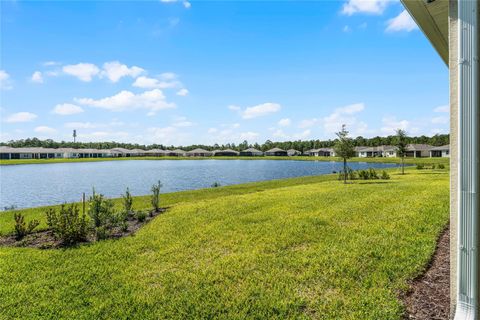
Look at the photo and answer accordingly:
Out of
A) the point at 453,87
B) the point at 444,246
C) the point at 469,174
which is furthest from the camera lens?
the point at 444,246

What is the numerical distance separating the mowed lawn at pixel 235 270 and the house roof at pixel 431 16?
156 inches

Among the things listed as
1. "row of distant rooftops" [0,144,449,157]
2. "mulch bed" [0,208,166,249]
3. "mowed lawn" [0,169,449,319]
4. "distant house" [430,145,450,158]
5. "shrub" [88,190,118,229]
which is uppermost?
"row of distant rooftops" [0,144,449,157]

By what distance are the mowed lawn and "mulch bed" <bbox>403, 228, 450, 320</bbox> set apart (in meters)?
0.14

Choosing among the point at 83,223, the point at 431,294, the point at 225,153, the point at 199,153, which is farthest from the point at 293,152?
the point at 431,294

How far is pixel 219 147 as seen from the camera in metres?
158

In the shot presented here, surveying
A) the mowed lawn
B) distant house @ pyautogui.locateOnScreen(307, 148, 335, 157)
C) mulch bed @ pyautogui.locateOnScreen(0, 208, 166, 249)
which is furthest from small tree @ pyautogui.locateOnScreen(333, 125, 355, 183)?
distant house @ pyautogui.locateOnScreen(307, 148, 335, 157)

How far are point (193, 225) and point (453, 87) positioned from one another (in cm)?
740

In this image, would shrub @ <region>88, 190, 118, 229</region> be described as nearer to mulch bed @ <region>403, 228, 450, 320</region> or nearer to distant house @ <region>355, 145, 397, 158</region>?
mulch bed @ <region>403, 228, 450, 320</region>

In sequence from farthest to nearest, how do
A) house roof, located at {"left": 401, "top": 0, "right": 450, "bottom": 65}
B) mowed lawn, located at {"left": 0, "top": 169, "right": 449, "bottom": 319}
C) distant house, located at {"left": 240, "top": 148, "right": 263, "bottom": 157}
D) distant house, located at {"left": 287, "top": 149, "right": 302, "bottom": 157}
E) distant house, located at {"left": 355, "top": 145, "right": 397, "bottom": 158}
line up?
distant house, located at {"left": 240, "top": 148, "right": 263, "bottom": 157}, distant house, located at {"left": 287, "top": 149, "right": 302, "bottom": 157}, distant house, located at {"left": 355, "top": 145, "right": 397, "bottom": 158}, mowed lawn, located at {"left": 0, "top": 169, "right": 449, "bottom": 319}, house roof, located at {"left": 401, "top": 0, "right": 450, "bottom": 65}

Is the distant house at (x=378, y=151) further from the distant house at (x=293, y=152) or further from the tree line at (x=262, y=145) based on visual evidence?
the distant house at (x=293, y=152)

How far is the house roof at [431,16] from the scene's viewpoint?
3.45 m

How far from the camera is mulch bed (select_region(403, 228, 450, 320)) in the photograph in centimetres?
369

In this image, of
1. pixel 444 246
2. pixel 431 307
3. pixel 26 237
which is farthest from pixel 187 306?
pixel 26 237

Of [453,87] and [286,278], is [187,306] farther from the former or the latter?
[453,87]
